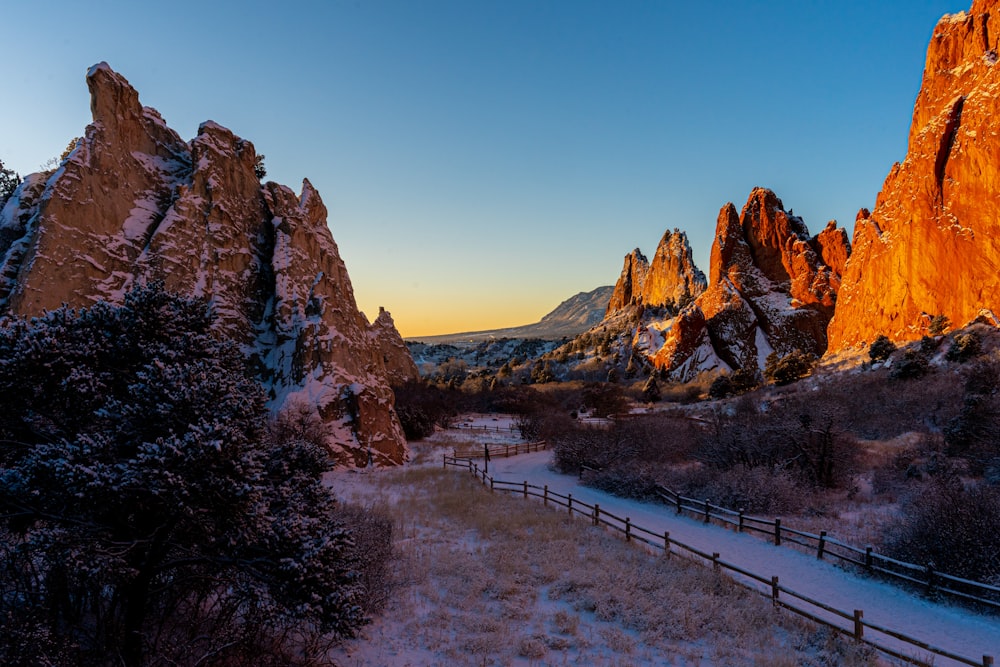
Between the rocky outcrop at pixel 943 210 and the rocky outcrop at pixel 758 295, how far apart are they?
50.4 feet

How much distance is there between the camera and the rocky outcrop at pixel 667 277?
136 m

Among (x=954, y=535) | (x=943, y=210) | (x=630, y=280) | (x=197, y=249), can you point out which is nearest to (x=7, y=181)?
(x=197, y=249)

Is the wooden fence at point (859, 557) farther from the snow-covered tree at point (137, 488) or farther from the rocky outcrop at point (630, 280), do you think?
the rocky outcrop at point (630, 280)

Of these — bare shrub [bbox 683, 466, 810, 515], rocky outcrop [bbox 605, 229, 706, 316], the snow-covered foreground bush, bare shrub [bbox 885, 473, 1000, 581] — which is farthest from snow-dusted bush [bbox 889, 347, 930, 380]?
rocky outcrop [bbox 605, 229, 706, 316]

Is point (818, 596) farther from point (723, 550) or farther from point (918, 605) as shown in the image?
point (723, 550)

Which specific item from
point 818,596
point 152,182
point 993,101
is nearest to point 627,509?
point 818,596

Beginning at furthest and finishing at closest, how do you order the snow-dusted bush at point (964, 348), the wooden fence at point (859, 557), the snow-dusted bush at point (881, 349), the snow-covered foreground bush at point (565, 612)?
the snow-dusted bush at point (881, 349) < the snow-dusted bush at point (964, 348) < the wooden fence at point (859, 557) < the snow-covered foreground bush at point (565, 612)

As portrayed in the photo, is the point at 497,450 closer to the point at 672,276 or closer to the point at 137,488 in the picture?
the point at 137,488

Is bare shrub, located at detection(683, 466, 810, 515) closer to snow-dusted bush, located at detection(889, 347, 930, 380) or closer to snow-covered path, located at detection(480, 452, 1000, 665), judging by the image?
snow-covered path, located at detection(480, 452, 1000, 665)

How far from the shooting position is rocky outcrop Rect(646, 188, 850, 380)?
7750 cm

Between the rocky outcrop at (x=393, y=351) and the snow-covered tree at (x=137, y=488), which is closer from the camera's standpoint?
the snow-covered tree at (x=137, y=488)

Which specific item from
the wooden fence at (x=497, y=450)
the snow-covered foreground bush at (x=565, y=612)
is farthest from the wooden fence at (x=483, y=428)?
the snow-covered foreground bush at (x=565, y=612)

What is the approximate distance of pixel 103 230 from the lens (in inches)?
1071

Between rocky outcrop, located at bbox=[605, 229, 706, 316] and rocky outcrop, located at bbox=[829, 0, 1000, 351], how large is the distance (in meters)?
68.2
